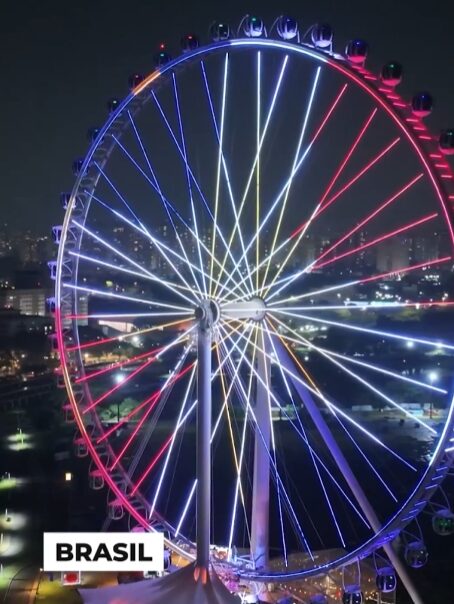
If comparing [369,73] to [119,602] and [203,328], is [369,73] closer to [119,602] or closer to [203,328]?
[203,328]

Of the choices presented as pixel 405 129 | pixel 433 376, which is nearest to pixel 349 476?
pixel 405 129

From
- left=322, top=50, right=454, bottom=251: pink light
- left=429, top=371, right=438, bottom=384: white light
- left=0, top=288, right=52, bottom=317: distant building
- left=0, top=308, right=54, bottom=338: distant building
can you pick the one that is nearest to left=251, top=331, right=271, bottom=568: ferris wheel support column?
left=322, top=50, right=454, bottom=251: pink light

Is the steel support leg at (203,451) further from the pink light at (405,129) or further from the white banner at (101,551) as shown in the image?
the pink light at (405,129)

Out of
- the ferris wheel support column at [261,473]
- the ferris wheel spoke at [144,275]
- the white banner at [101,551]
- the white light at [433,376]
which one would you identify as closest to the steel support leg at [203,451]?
the ferris wheel spoke at [144,275]

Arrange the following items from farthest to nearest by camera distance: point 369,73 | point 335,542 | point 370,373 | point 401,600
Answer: point 370,373 → point 335,542 → point 401,600 → point 369,73

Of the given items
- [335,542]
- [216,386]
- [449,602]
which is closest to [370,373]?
[216,386]

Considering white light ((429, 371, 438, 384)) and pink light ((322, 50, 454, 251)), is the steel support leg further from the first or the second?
white light ((429, 371, 438, 384))
